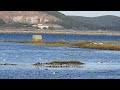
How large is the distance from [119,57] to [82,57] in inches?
107

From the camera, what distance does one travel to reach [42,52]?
32.0 metres
